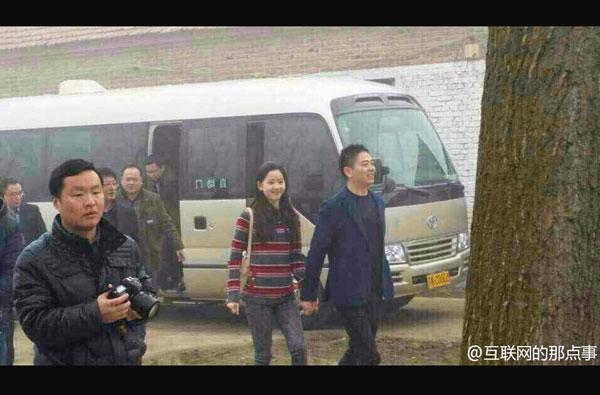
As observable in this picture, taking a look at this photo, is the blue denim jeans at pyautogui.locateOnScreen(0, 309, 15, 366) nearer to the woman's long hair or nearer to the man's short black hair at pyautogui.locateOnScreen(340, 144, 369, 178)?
the woman's long hair

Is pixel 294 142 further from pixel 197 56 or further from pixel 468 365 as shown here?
pixel 468 365

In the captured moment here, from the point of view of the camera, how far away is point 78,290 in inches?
158

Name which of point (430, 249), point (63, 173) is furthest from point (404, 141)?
point (63, 173)

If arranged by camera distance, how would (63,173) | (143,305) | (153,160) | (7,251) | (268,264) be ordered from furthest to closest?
(153,160) < (268,264) < (7,251) < (63,173) < (143,305)

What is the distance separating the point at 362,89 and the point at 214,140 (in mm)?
1154

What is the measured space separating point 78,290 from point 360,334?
2590 millimetres

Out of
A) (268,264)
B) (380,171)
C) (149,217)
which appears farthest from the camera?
(149,217)

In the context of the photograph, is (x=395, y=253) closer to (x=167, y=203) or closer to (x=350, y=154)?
(x=350, y=154)

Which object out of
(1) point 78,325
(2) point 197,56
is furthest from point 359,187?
(1) point 78,325

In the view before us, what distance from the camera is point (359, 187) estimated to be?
6.33 meters

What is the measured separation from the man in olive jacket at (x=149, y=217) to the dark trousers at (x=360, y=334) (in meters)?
1.53

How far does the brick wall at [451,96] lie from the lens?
699cm

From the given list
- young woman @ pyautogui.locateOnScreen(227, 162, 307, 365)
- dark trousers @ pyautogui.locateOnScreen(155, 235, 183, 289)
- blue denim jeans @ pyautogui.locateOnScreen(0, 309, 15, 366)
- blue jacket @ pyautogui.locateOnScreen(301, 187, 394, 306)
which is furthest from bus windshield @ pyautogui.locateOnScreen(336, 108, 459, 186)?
blue denim jeans @ pyautogui.locateOnScreen(0, 309, 15, 366)

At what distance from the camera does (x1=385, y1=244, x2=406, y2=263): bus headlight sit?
669 centimetres
